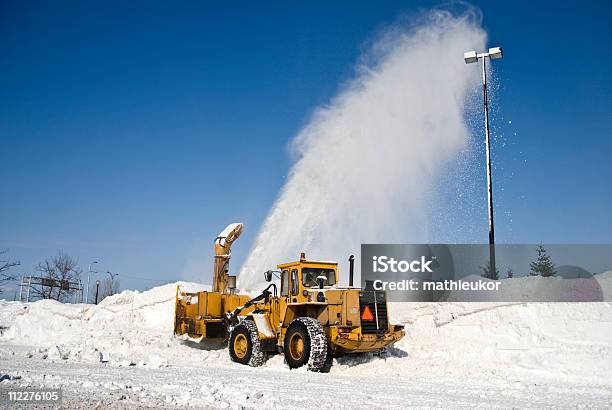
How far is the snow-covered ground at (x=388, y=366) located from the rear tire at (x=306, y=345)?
0.90 feet

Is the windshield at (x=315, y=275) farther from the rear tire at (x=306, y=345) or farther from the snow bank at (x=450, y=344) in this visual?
the snow bank at (x=450, y=344)

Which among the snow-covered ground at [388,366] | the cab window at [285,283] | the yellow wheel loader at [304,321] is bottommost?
the snow-covered ground at [388,366]

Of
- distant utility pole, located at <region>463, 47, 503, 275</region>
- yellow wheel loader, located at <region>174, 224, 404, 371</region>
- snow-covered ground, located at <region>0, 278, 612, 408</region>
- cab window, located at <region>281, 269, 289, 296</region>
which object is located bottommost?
snow-covered ground, located at <region>0, 278, 612, 408</region>

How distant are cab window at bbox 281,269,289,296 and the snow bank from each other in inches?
77.5

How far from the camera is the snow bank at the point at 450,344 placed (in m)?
14.4

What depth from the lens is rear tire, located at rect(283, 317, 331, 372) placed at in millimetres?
13703

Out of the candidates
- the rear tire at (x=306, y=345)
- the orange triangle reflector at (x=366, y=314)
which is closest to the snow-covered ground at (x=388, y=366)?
the rear tire at (x=306, y=345)

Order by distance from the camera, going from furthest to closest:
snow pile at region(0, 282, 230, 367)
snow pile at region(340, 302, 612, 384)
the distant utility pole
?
the distant utility pole < snow pile at region(0, 282, 230, 367) < snow pile at region(340, 302, 612, 384)

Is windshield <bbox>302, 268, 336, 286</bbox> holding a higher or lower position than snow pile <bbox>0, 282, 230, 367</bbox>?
higher

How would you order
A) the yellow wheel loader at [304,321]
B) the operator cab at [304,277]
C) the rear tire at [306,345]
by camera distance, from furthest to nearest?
the operator cab at [304,277] → the yellow wheel loader at [304,321] → the rear tire at [306,345]
